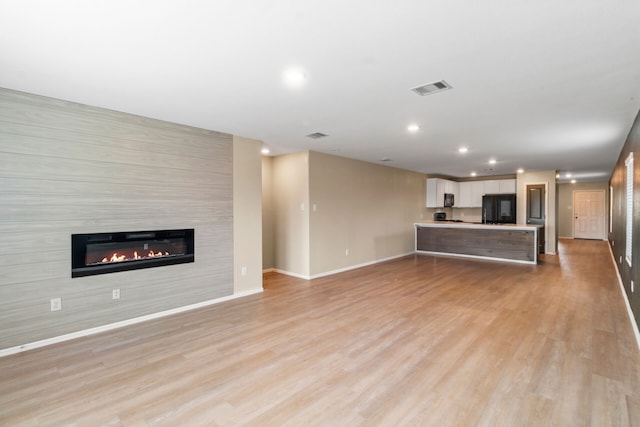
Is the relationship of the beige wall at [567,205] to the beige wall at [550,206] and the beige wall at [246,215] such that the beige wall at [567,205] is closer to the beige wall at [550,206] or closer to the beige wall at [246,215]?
the beige wall at [550,206]

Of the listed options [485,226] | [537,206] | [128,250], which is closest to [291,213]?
[128,250]

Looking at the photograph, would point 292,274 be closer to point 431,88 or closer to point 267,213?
point 267,213

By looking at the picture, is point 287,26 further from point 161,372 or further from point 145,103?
point 161,372

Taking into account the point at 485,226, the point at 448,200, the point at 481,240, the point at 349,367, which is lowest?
the point at 349,367

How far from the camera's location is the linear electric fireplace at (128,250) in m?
3.25

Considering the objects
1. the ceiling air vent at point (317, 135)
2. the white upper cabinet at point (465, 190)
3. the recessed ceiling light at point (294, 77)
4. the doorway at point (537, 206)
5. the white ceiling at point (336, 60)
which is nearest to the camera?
the white ceiling at point (336, 60)

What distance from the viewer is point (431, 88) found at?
283 centimetres

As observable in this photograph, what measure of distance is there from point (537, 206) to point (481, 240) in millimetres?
2541

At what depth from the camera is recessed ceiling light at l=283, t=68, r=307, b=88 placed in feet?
8.14

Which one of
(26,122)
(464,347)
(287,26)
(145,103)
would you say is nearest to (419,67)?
(287,26)

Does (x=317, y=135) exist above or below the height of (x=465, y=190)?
above

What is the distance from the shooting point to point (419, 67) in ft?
7.93

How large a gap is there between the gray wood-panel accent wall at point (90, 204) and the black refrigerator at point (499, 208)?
8.60 meters

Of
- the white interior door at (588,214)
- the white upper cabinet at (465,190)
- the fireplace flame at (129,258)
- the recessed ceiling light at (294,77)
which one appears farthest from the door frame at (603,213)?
the fireplace flame at (129,258)
